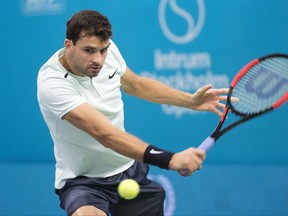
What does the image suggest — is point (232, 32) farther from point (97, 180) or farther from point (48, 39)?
point (97, 180)

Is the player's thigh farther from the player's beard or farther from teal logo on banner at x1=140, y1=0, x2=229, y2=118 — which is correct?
teal logo on banner at x1=140, y1=0, x2=229, y2=118

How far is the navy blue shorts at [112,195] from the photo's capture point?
10.4 feet

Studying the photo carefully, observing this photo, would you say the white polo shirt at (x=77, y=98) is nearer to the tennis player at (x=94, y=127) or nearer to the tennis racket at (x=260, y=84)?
the tennis player at (x=94, y=127)

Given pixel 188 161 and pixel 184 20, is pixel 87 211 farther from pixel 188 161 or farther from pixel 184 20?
pixel 184 20

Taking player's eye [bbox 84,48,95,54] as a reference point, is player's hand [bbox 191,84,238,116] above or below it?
below

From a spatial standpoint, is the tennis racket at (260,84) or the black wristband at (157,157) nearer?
the black wristband at (157,157)

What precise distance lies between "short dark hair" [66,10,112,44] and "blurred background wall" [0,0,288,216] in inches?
69.8

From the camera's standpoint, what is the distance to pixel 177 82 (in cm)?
515

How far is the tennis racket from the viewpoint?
11.1ft

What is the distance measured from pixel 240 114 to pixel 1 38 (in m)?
2.86

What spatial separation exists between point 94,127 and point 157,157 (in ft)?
0.97

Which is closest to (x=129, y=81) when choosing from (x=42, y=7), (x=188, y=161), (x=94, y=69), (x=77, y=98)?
(x=94, y=69)

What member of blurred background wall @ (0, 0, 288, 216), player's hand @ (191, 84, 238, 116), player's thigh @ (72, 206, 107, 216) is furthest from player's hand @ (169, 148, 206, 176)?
blurred background wall @ (0, 0, 288, 216)

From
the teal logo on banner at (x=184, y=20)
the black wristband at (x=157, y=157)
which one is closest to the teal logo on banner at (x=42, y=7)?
the teal logo on banner at (x=184, y=20)
